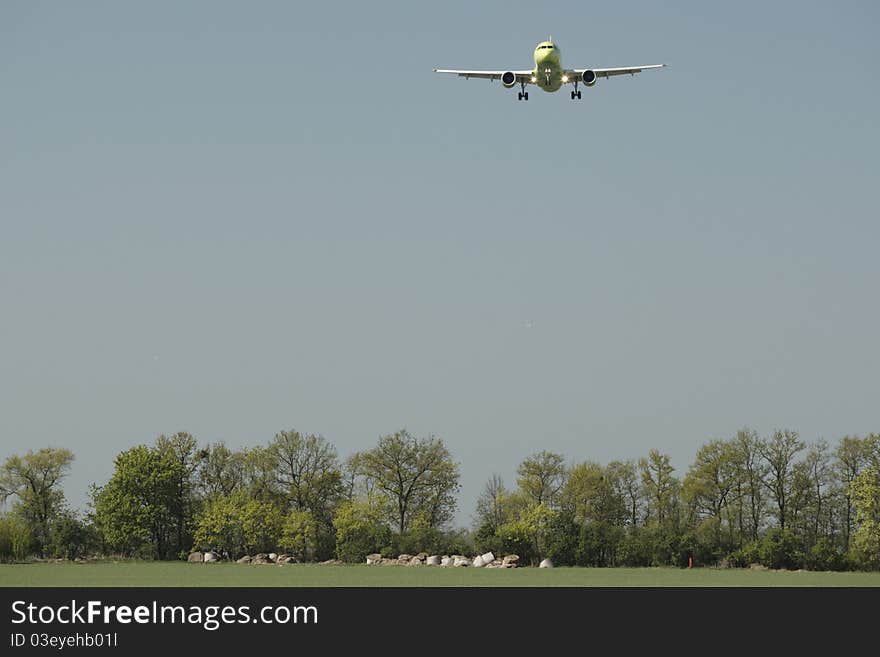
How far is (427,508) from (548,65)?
46.2 meters

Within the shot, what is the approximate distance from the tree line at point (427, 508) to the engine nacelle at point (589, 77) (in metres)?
35.3

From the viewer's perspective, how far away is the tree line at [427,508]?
93750mm

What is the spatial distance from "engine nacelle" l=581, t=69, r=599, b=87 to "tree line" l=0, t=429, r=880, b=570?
35.3 meters

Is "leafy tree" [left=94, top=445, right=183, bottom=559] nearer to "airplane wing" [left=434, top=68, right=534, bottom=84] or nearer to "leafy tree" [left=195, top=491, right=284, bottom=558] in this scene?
"leafy tree" [left=195, top=491, right=284, bottom=558]

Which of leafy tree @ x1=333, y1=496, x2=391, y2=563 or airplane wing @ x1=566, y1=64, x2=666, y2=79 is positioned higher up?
airplane wing @ x1=566, y1=64, x2=666, y2=79

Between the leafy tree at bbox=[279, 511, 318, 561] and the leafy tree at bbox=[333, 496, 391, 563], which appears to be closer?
the leafy tree at bbox=[333, 496, 391, 563]

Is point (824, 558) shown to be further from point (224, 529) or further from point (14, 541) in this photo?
point (14, 541)

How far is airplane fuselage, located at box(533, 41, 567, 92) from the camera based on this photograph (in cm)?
6750

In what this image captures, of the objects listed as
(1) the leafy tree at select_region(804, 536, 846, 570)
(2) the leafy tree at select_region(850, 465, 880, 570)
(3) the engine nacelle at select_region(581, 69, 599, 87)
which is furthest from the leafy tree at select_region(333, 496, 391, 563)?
(3) the engine nacelle at select_region(581, 69, 599, 87)

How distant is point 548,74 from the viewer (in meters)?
68.2

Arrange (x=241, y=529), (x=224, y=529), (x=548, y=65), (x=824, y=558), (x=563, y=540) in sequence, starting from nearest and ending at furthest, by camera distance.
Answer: (x=548, y=65) → (x=824, y=558) → (x=563, y=540) → (x=224, y=529) → (x=241, y=529)

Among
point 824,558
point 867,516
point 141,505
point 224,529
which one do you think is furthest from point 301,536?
point 867,516
